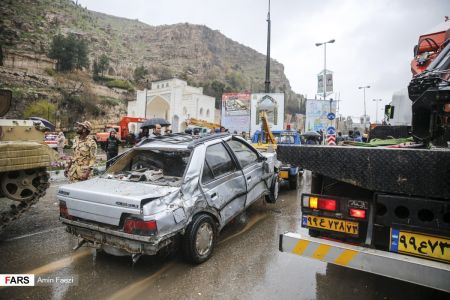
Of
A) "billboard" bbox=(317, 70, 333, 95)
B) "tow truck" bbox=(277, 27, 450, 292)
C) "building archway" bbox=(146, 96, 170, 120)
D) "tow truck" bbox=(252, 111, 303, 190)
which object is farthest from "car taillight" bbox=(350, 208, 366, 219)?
"building archway" bbox=(146, 96, 170, 120)

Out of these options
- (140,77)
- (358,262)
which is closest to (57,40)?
(140,77)

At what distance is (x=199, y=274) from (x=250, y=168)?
2190 mm

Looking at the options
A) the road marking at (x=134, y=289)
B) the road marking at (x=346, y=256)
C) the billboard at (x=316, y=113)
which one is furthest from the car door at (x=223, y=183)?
the billboard at (x=316, y=113)

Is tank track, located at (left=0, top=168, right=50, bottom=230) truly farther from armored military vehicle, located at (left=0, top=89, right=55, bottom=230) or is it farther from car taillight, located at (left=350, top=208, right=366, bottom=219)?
car taillight, located at (left=350, top=208, right=366, bottom=219)

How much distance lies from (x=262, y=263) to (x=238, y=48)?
18101 centimetres

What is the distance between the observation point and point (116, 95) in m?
58.8

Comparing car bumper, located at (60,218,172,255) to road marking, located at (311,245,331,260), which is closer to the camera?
road marking, located at (311,245,331,260)

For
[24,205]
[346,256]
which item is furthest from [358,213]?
[24,205]

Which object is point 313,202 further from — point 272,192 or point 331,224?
point 272,192

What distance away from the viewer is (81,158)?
5664 mm

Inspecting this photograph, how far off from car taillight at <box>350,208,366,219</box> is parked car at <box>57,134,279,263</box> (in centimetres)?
182

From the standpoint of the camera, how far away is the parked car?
319cm

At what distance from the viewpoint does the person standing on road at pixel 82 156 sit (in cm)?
564

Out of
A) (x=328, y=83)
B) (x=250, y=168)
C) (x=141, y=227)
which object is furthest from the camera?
(x=328, y=83)
